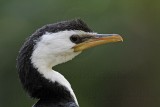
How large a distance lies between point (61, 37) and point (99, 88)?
510 centimetres

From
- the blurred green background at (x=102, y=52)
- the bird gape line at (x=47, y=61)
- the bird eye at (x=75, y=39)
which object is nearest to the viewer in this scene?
the bird gape line at (x=47, y=61)

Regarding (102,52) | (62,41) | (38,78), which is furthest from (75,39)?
(102,52)

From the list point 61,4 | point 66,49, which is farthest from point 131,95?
point 66,49

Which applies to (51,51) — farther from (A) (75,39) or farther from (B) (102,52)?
(B) (102,52)

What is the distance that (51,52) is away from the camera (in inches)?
205

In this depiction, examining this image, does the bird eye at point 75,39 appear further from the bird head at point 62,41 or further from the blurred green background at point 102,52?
the blurred green background at point 102,52

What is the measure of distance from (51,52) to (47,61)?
0.08 m

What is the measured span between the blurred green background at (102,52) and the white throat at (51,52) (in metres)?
4.40

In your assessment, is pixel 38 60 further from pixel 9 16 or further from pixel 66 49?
pixel 9 16

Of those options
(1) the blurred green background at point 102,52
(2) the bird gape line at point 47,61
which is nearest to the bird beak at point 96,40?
(2) the bird gape line at point 47,61

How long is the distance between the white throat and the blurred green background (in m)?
4.40

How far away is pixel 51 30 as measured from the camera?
5148 mm

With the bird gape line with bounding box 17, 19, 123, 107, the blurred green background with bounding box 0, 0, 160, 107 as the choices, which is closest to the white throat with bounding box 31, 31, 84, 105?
the bird gape line with bounding box 17, 19, 123, 107

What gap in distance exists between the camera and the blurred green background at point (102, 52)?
984 centimetres
